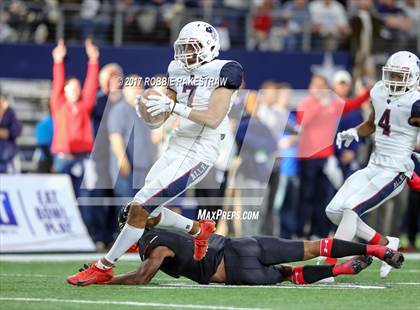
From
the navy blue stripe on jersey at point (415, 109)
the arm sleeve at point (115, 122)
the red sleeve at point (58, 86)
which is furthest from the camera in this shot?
the red sleeve at point (58, 86)

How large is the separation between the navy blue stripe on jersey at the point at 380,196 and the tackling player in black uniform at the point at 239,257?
110cm

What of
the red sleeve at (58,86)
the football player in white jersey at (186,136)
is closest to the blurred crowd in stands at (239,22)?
the red sleeve at (58,86)

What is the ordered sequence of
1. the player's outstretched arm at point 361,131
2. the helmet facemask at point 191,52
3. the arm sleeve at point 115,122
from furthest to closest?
the arm sleeve at point 115,122, the player's outstretched arm at point 361,131, the helmet facemask at point 191,52

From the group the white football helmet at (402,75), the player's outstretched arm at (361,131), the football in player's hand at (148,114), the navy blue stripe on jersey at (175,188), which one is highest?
the white football helmet at (402,75)

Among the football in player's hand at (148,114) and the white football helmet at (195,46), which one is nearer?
the football in player's hand at (148,114)

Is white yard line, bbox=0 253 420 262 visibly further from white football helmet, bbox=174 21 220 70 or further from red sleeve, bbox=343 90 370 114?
white football helmet, bbox=174 21 220 70

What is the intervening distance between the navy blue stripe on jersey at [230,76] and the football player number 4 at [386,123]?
5.23 ft

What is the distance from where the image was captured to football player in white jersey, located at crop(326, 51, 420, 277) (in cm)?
885

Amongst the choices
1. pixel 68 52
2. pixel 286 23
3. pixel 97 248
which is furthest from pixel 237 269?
pixel 286 23

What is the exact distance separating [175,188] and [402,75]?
86.8 inches

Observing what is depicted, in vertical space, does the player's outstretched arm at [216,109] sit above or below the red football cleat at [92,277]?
above

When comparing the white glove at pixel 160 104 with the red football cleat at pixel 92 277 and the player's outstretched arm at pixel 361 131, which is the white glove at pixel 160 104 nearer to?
the red football cleat at pixel 92 277

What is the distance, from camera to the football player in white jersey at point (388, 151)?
29.0 feet

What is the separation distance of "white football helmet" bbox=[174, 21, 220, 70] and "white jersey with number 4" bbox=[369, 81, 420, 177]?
5.26 feet
